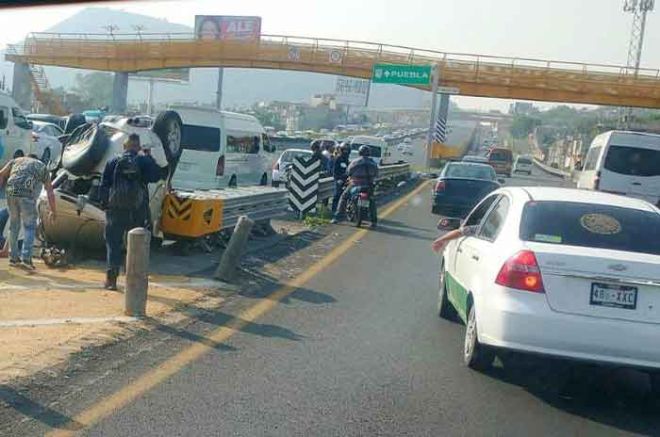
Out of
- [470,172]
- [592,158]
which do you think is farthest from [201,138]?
[592,158]

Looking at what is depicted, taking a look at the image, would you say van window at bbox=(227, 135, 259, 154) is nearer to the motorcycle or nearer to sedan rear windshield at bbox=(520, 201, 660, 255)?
the motorcycle

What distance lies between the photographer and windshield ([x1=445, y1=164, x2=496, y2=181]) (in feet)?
79.8

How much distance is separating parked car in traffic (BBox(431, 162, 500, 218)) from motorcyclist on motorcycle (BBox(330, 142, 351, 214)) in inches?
104

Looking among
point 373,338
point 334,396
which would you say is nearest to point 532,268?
point 334,396

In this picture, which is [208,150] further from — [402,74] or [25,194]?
[402,74]

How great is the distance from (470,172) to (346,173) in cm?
378

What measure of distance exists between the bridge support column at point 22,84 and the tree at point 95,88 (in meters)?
41.3

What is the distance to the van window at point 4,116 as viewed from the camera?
25797 millimetres

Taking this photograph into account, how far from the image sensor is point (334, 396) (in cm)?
684

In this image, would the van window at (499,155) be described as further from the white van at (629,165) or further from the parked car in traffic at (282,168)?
the white van at (629,165)

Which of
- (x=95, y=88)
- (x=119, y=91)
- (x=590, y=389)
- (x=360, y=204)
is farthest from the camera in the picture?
(x=95, y=88)

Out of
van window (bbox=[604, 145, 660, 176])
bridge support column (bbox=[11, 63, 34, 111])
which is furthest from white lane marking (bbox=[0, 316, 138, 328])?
bridge support column (bbox=[11, 63, 34, 111])

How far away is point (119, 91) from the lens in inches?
2320

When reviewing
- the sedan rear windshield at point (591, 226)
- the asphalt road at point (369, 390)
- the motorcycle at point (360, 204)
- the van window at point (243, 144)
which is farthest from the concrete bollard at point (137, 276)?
the van window at point (243, 144)
